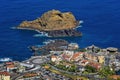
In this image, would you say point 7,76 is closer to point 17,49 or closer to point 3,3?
point 17,49

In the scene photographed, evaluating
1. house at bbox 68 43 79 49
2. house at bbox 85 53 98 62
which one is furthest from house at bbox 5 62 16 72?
house at bbox 68 43 79 49

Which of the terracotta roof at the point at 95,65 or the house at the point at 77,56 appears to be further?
the house at the point at 77,56

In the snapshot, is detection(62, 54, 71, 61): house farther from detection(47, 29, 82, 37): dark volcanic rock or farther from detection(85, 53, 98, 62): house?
detection(47, 29, 82, 37): dark volcanic rock

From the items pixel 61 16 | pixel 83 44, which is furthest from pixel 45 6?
pixel 83 44

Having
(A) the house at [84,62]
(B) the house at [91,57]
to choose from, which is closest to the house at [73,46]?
(B) the house at [91,57]

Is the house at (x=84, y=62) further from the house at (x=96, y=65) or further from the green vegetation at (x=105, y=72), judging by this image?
the green vegetation at (x=105, y=72)

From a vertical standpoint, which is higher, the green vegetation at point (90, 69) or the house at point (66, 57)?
the house at point (66, 57)

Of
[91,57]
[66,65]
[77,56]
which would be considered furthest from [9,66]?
[91,57]
